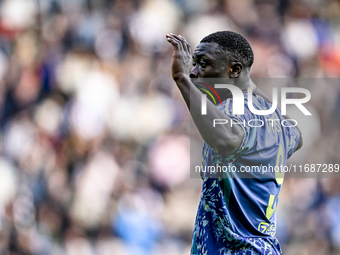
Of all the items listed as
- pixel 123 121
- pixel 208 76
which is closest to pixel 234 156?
pixel 208 76

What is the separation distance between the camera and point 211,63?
6.18ft

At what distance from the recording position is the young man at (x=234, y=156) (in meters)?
1.67

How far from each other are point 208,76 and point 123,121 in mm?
2909

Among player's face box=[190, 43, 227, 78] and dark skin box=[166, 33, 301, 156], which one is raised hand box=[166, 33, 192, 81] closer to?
dark skin box=[166, 33, 301, 156]

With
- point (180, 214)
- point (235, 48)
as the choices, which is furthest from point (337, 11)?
point (235, 48)

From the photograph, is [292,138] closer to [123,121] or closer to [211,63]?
[211,63]

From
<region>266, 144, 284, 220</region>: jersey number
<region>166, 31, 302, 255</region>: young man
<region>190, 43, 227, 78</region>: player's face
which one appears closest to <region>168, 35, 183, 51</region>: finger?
<region>166, 31, 302, 255</region>: young man

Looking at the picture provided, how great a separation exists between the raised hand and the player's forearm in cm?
9

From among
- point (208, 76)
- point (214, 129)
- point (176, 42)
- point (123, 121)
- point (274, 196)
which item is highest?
point (176, 42)

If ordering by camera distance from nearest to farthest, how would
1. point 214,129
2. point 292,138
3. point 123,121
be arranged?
point 214,129
point 292,138
point 123,121

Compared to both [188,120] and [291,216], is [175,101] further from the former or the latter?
[291,216]

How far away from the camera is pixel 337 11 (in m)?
5.25

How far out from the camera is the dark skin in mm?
1566

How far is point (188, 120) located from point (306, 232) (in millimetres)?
1699
